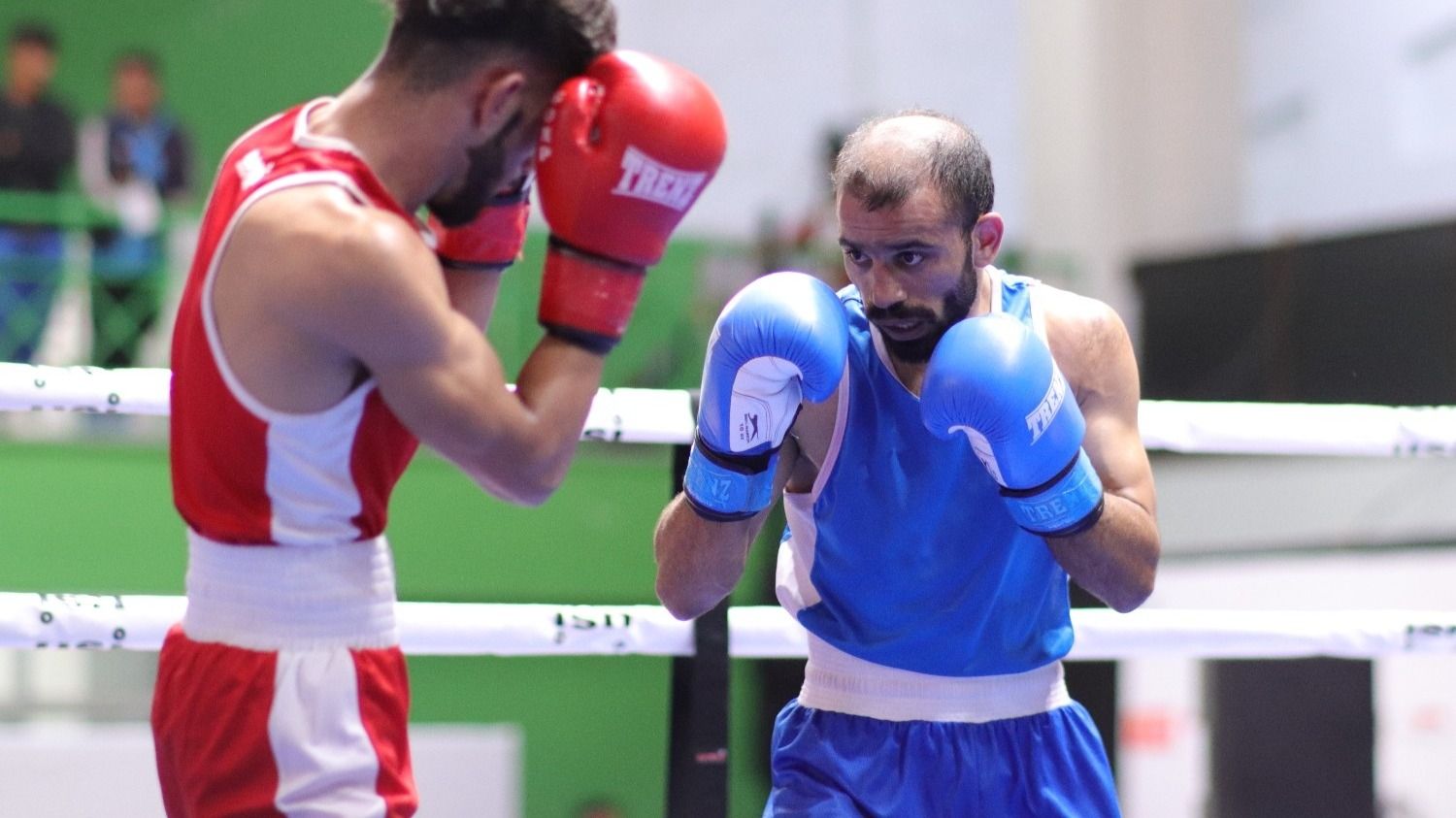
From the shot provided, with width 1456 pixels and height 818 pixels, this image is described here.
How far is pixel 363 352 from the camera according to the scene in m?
1.52

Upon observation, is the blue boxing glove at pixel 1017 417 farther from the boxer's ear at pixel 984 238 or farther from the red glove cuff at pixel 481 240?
the red glove cuff at pixel 481 240

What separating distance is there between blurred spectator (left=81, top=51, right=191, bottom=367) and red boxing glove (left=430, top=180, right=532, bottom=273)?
15.7ft

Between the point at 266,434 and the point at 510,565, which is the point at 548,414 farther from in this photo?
the point at 510,565

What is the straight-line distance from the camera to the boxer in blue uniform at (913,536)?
198cm

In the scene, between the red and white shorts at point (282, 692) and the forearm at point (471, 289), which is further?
the forearm at point (471, 289)

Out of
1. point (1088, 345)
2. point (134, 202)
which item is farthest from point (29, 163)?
point (1088, 345)

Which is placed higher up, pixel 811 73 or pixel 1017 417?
pixel 811 73

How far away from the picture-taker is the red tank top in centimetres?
155

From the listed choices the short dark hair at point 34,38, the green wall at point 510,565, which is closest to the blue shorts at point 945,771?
the green wall at point 510,565

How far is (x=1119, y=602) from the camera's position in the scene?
2061 millimetres

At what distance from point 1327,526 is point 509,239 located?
569 centimetres

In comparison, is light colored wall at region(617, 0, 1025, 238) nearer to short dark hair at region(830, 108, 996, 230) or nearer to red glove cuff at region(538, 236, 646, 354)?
short dark hair at region(830, 108, 996, 230)

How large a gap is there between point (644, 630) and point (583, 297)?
0.74 meters

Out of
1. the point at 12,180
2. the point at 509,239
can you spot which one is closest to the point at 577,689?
the point at 12,180
